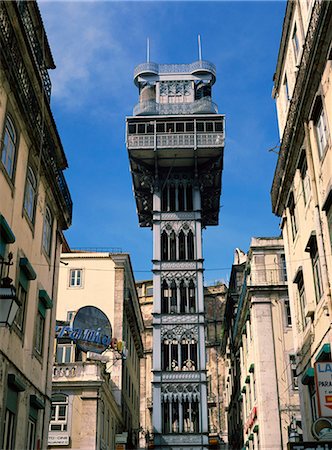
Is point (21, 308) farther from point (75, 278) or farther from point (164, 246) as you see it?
point (164, 246)

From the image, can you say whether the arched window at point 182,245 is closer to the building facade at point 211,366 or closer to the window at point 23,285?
the building facade at point 211,366

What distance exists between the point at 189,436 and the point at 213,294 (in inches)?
1565

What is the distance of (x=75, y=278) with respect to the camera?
46.4m

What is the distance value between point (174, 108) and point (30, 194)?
4214cm

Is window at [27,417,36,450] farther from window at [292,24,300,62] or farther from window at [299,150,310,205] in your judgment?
window at [292,24,300,62]

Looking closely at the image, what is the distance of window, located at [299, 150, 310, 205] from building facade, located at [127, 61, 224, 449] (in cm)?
3170

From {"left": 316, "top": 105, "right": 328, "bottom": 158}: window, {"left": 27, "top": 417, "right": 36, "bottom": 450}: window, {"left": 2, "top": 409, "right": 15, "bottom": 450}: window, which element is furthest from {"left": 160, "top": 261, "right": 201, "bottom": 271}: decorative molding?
{"left": 2, "top": 409, "right": 15, "bottom": 450}: window

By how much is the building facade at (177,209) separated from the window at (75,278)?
9.12 metres

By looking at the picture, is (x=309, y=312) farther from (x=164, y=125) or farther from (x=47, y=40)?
(x=164, y=125)

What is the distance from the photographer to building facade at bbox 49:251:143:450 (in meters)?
33.7

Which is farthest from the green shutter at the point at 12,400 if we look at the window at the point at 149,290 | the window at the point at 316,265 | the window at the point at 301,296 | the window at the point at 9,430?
the window at the point at 149,290

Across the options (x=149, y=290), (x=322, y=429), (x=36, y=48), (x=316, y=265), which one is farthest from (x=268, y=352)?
(x=149, y=290)

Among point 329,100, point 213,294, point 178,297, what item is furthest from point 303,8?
point 213,294

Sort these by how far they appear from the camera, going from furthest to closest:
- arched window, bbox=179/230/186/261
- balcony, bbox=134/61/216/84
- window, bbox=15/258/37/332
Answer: balcony, bbox=134/61/216/84
arched window, bbox=179/230/186/261
window, bbox=15/258/37/332
